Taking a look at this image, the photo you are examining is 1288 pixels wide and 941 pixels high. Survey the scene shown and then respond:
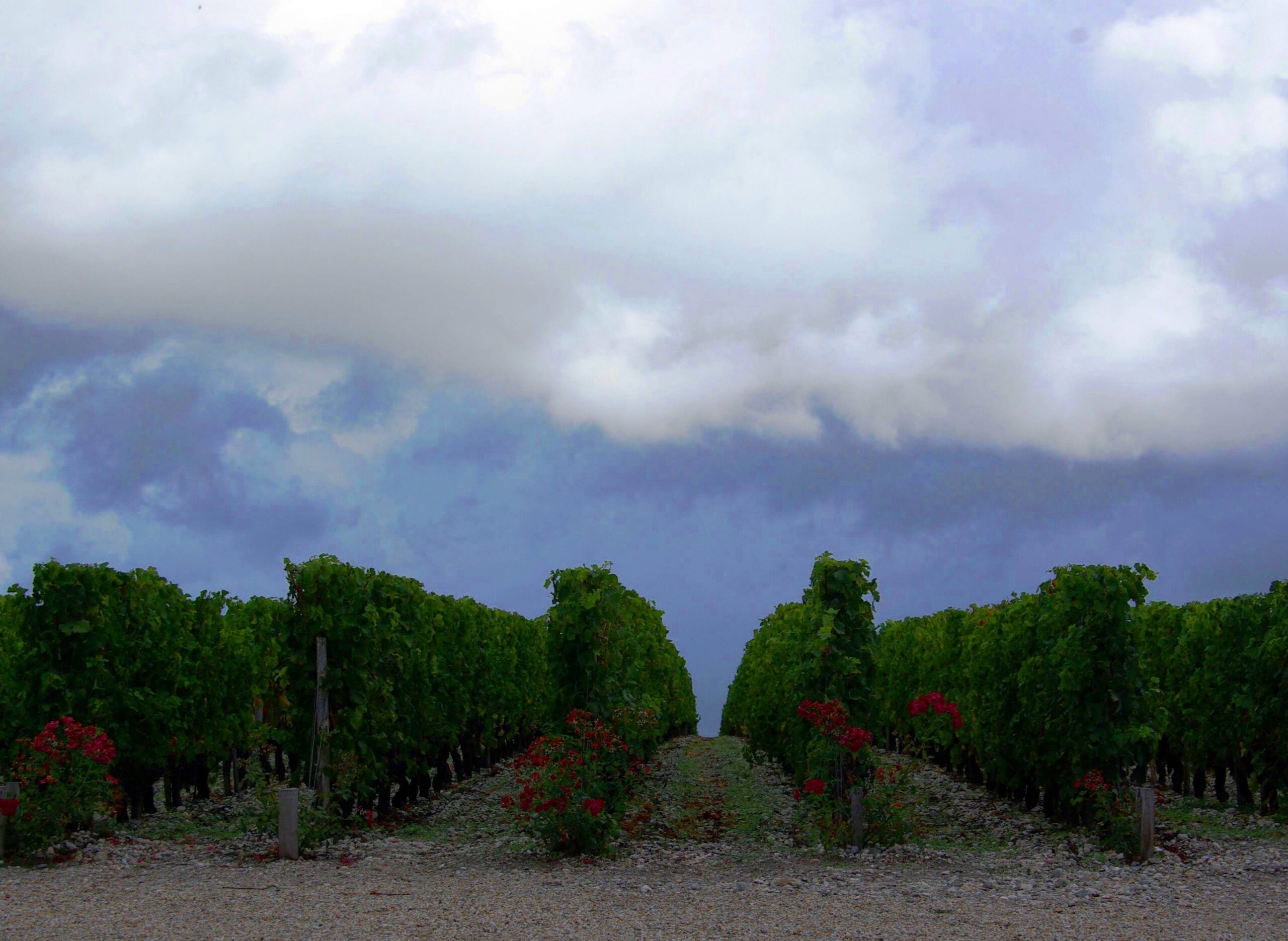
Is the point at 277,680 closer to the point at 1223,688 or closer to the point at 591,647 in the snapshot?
the point at 591,647

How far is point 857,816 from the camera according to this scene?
12.7 metres

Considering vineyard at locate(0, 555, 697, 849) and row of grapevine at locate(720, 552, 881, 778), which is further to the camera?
vineyard at locate(0, 555, 697, 849)

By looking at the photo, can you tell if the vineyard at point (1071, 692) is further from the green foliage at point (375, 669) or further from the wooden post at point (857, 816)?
the green foliage at point (375, 669)

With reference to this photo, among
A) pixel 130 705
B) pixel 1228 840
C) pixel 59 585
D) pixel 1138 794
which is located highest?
pixel 59 585

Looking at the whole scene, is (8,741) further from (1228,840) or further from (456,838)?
(1228,840)

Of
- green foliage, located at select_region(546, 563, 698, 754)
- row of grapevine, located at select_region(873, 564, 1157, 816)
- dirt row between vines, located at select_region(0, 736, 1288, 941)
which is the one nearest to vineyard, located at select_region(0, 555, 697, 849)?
green foliage, located at select_region(546, 563, 698, 754)

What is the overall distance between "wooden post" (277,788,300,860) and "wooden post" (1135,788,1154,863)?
10.0m

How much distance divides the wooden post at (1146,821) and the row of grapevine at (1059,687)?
84 centimetres

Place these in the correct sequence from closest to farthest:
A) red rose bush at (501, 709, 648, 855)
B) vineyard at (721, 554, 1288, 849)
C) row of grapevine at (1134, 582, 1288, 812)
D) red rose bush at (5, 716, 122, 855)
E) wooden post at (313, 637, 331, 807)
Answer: red rose bush at (501, 709, 648, 855) < red rose bush at (5, 716, 122, 855) < vineyard at (721, 554, 1288, 849) < wooden post at (313, 637, 331, 807) < row of grapevine at (1134, 582, 1288, 812)

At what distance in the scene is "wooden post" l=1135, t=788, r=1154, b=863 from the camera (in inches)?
473

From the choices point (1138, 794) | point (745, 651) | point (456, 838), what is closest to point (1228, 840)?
point (1138, 794)

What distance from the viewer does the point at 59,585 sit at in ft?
47.2

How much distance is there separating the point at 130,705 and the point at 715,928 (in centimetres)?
1044

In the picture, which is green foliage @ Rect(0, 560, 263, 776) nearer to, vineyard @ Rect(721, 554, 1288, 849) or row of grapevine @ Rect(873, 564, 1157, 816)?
vineyard @ Rect(721, 554, 1288, 849)
